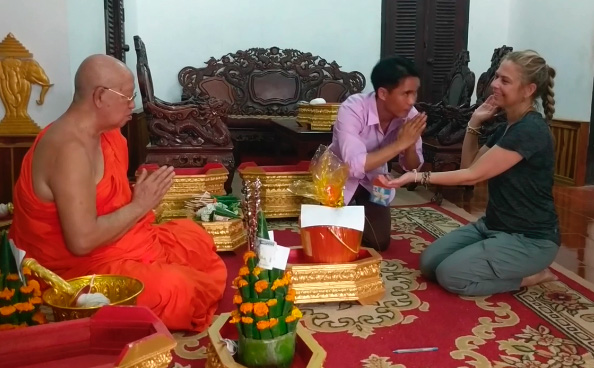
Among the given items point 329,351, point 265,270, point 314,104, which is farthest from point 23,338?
point 314,104

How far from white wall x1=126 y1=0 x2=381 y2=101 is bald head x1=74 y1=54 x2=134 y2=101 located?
3.99 metres

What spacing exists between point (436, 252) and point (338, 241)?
0.60 metres

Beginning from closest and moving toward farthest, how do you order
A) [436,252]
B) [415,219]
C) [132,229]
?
[132,229] < [436,252] < [415,219]

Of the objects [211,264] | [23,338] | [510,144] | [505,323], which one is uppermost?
[510,144]

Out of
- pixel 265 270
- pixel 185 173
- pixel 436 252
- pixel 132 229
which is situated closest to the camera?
pixel 265 270

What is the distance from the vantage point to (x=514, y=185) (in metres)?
2.46

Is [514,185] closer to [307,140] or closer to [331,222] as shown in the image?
[331,222]

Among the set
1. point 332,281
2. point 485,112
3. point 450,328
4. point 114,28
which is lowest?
point 450,328

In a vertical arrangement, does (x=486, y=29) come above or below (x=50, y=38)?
above

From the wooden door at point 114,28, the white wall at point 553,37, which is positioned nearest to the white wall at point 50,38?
the wooden door at point 114,28

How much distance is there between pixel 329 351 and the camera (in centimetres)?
195

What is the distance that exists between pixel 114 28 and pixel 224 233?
2267 millimetres

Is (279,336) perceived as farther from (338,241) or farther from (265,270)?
(338,241)

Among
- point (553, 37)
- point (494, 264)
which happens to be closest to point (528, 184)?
point (494, 264)
